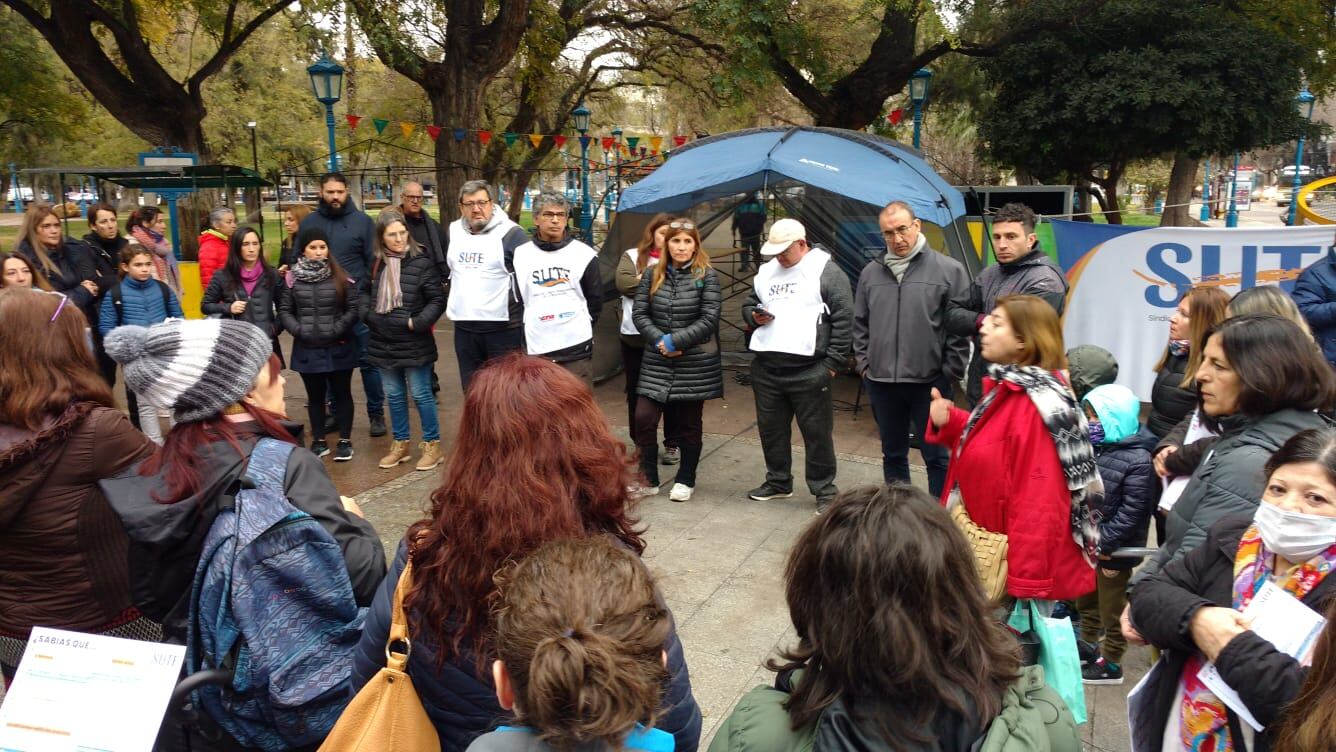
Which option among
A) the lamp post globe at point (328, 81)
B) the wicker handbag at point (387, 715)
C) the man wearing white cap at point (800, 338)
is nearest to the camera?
the wicker handbag at point (387, 715)

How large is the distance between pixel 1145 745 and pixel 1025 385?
3.74ft

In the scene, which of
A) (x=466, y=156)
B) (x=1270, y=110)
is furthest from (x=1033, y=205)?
(x=466, y=156)

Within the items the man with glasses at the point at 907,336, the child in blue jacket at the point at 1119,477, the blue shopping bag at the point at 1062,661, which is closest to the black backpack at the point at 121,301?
the man with glasses at the point at 907,336

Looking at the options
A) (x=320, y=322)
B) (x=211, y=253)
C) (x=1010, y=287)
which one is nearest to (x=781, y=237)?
(x=1010, y=287)

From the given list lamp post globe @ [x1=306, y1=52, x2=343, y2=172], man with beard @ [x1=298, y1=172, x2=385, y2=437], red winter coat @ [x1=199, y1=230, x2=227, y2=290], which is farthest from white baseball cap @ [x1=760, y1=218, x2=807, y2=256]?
lamp post globe @ [x1=306, y1=52, x2=343, y2=172]

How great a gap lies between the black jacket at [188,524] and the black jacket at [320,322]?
3.96m

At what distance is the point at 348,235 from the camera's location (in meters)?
6.71

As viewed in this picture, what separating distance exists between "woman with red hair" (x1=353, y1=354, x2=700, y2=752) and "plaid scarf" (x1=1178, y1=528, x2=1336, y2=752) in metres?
1.14

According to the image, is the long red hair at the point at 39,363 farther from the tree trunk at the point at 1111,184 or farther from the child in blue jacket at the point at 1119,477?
the tree trunk at the point at 1111,184

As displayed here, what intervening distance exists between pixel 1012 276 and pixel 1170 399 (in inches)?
59.2

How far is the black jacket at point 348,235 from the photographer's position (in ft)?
21.8

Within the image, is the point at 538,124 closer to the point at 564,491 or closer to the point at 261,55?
the point at 261,55

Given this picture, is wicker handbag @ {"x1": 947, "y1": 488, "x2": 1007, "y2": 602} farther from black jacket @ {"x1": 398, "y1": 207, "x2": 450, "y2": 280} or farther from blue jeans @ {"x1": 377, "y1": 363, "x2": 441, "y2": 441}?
black jacket @ {"x1": 398, "y1": 207, "x2": 450, "y2": 280}

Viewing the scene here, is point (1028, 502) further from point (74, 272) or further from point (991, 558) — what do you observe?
point (74, 272)
